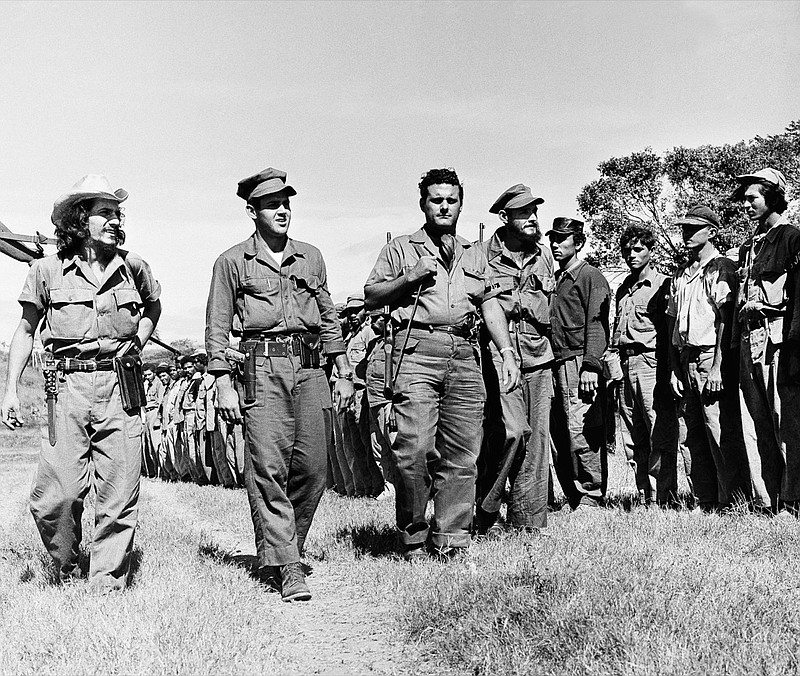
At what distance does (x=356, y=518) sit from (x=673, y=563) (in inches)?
149

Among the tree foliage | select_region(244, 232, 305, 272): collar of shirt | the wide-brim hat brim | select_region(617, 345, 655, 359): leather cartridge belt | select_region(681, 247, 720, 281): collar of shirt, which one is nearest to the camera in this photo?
Result: the wide-brim hat brim

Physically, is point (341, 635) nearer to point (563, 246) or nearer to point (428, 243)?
point (428, 243)

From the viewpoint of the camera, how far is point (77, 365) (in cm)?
623

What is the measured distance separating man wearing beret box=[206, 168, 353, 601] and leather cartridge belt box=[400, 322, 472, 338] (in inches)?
21.8

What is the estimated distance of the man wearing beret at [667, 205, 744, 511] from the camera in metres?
8.21

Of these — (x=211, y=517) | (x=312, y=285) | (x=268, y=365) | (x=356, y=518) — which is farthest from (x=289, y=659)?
(x=211, y=517)

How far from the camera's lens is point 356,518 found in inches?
357

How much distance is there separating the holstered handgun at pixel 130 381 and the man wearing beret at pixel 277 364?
1.51ft

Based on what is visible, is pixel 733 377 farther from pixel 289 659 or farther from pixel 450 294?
pixel 289 659

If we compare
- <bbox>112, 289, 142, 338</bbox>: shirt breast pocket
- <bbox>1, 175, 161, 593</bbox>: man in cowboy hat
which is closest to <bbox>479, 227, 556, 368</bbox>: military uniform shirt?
<bbox>112, 289, 142, 338</bbox>: shirt breast pocket

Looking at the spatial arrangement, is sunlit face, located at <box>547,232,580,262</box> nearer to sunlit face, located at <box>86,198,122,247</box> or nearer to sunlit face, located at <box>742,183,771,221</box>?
sunlit face, located at <box>742,183,771,221</box>

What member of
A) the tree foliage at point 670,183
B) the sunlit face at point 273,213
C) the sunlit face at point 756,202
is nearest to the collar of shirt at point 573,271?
the sunlit face at point 756,202

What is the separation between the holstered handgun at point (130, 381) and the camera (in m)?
6.28

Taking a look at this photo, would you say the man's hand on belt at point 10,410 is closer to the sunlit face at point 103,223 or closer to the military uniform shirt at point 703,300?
the sunlit face at point 103,223
